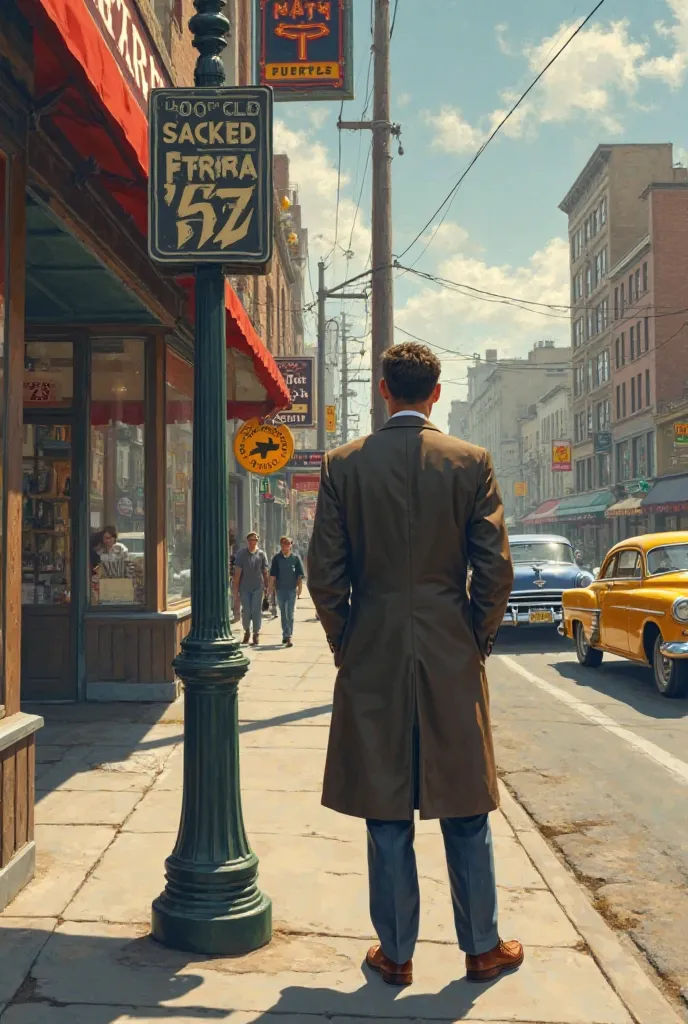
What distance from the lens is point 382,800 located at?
3662mm

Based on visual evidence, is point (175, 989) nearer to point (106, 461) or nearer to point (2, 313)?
point (2, 313)

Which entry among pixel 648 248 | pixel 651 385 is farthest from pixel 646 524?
pixel 648 248

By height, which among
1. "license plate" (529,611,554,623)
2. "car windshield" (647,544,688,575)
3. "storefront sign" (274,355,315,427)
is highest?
"storefront sign" (274,355,315,427)

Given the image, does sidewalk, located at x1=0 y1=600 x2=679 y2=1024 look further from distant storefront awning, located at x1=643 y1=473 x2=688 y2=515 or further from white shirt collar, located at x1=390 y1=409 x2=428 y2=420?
distant storefront awning, located at x1=643 y1=473 x2=688 y2=515

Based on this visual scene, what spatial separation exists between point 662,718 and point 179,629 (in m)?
4.77

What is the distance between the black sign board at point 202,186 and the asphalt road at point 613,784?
3.43 m

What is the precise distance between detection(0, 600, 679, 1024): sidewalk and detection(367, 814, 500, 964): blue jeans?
19 centimetres

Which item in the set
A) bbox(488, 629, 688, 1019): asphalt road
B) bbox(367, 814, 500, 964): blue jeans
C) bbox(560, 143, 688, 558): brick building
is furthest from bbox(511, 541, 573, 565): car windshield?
bbox(560, 143, 688, 558): brick building

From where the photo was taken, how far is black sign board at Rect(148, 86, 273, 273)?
4406mm

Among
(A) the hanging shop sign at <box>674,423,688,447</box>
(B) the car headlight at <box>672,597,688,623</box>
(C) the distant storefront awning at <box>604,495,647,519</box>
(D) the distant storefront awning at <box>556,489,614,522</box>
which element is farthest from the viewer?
(D) the distant storefront awning at <box>556,489,614,522</box>

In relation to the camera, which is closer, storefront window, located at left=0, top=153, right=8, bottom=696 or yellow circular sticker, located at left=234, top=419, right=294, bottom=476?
storefront window, located at left=0, top=153, right=8, bottom=696

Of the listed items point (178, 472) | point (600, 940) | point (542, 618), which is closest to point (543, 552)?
point (542, 618)

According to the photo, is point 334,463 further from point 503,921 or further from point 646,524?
point 646,524

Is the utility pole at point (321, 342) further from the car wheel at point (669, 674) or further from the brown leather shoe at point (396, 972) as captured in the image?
the brown leather shoe at point (396, 972)
